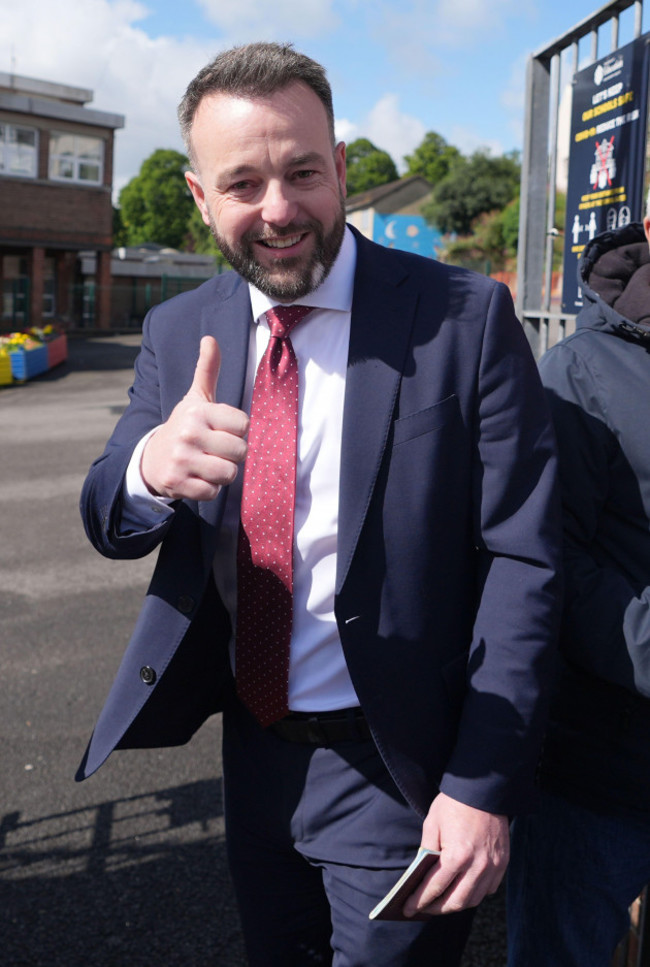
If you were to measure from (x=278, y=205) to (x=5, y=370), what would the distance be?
19171 mm

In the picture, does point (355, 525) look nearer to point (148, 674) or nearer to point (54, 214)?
point (148, 674)

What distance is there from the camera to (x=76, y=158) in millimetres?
34656

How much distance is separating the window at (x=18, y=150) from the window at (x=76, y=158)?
0.70 m

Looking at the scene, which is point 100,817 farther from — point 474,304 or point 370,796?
point 474,304

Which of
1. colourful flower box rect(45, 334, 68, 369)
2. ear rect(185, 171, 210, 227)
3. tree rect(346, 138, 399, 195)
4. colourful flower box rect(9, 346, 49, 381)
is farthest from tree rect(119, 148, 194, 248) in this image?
ear rect(185, 171, 210, 227)

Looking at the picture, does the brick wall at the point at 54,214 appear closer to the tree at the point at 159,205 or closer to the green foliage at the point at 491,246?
the green foliage at the point at 491,246

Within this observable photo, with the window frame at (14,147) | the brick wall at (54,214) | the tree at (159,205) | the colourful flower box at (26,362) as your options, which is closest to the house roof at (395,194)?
the tree at (159,205)

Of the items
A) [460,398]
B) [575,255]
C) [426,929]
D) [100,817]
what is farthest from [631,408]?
[100,817]

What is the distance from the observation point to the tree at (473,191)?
5297 centimetres

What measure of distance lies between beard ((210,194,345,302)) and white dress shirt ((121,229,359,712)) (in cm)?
7

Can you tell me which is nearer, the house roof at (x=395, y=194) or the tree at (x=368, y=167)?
the house roof at (x=395, y=194)

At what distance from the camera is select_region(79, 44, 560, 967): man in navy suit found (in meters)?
1.65

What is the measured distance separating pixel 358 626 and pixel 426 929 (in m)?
0.64

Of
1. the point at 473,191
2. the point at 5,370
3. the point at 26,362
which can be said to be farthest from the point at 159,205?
the point at 5,370
